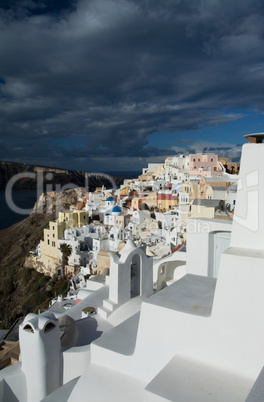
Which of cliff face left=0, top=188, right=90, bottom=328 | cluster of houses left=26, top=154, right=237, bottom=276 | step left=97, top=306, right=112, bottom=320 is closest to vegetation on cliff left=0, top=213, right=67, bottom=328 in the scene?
cliff face left=0, top=188, right=90, bottom=328

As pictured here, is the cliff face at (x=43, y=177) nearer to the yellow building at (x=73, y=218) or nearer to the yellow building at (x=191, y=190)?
the yellow building at (x=73, y=218)

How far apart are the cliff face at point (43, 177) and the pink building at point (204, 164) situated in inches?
2130

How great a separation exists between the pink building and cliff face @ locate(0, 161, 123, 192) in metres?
54.1

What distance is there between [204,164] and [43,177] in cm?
7123

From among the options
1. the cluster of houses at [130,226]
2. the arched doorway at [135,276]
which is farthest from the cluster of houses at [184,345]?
the cluster of houses at [130,226]

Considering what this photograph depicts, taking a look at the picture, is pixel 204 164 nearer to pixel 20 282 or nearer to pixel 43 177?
pixel 20 282

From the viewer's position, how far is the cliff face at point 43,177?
105000 millimetres

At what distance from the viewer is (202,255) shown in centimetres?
785

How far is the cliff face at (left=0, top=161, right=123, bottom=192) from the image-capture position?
4134 inches

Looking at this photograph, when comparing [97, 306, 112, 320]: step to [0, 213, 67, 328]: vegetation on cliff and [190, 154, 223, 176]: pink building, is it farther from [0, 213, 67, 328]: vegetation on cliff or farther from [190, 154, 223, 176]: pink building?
[190, 154, 223, 176]: pink building

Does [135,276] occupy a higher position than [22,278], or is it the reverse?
[135,276]

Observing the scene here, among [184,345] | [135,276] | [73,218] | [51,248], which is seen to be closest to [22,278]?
[51,248]

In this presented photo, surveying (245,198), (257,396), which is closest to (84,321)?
(245,198)

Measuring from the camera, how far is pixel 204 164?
46969 mm
